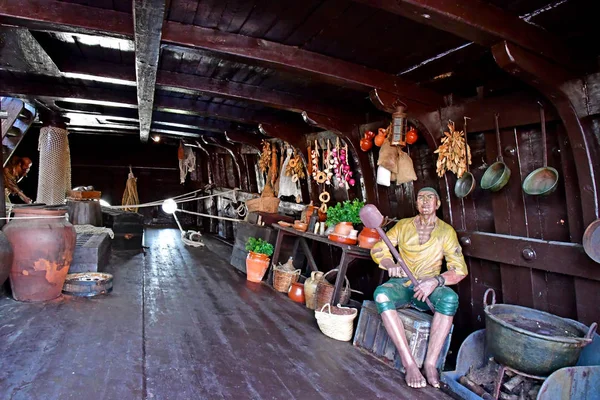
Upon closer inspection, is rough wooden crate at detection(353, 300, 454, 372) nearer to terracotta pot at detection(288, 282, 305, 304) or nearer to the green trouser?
the green trouser

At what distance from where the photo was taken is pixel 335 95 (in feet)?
14.4

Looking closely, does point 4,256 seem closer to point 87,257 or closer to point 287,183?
point 87,257

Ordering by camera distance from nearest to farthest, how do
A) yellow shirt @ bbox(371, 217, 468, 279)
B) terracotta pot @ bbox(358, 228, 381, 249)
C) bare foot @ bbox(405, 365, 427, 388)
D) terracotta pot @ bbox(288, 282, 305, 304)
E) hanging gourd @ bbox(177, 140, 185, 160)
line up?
bare foot @ bbox(405, 365, 427, 388)
yellow shirt @ bbox(371, 217, 468, 279)
terracotta pot @ bbox(358, 228, 381, 249)
terracotta pot @ bbox(288, 282, 305, 304)
hanging gourd @ bbox(177, 140, 185, 160)

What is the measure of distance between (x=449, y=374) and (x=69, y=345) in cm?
276

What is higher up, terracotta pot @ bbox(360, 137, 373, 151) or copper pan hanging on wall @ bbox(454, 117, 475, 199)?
terracotta pot @ bbox(360, 137, 373, 151)

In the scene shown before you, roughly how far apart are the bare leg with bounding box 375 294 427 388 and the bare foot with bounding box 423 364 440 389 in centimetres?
6

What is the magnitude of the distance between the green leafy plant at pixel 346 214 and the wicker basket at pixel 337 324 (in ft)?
3.40

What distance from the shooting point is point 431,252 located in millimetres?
3348

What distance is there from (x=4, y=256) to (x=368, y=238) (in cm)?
334

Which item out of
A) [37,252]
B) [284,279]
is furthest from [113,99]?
[284,279]

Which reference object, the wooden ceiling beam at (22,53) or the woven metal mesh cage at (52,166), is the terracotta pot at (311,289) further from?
the woven metal mesh cage at (52,166)

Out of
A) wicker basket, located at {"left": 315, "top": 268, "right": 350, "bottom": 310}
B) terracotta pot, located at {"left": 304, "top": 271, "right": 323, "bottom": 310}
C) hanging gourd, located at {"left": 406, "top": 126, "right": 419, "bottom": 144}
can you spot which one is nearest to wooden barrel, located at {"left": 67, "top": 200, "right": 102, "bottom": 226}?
terracotta pot, located at {"left": 304, "top": 271, "right": 323, "bottom": 310}

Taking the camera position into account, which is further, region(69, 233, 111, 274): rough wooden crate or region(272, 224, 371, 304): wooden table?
region(69, 233, 111, 274): rough wooden crate

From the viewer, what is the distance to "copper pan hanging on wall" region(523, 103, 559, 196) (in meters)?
2.79
